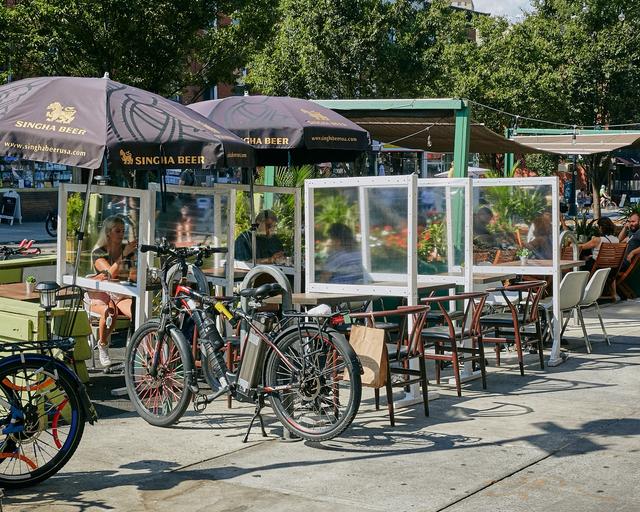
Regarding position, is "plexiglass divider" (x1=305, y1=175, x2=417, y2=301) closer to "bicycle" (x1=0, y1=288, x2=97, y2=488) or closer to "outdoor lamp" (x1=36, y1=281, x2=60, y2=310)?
"outdoor lamp" (x1=36, y1=281, x2=60, y2=310)

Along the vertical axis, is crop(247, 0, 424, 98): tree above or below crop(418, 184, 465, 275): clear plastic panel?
above

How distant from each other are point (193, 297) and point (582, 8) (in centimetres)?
3061

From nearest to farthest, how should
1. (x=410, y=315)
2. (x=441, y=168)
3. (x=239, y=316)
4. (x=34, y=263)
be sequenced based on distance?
(x=239, y=316) → (x=410, y=315) → (x=34, y=263) → (x=441, y=168)

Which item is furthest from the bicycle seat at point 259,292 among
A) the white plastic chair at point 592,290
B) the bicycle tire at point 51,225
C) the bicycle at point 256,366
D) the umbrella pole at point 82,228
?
the bicycle tire at point 51,225

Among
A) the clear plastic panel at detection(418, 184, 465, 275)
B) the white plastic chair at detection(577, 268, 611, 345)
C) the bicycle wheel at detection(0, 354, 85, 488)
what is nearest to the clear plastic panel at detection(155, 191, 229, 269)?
the clear plastic panel at detection(418, 184, 465, 275)

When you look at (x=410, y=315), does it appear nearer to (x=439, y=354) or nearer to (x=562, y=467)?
(x=439, y=354)

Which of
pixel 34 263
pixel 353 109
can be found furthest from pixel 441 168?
pixel 34 263

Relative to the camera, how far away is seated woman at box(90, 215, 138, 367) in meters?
8.89

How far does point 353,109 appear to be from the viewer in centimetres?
1377

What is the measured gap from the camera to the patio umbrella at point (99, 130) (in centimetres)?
773

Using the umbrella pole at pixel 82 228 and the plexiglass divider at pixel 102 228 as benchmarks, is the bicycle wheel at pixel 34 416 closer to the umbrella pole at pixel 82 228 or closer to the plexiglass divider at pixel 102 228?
the plexiglass divider at pixel 102 228

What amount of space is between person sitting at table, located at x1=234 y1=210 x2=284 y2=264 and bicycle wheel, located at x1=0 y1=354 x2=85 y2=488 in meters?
5.41

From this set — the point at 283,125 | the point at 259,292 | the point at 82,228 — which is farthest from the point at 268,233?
the point at 259,292

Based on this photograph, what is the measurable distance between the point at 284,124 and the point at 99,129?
3.29 metres
